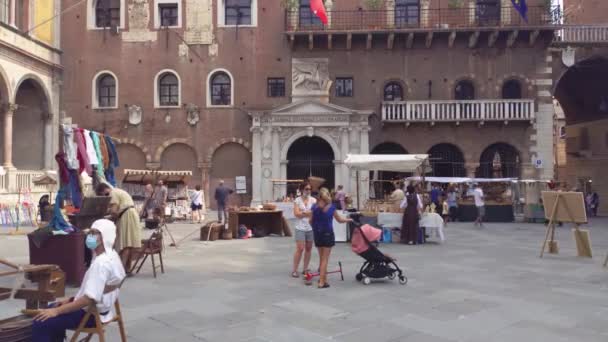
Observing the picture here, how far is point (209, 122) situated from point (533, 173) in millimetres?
15511

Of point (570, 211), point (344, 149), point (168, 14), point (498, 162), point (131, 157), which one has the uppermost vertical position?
point (168, 14)

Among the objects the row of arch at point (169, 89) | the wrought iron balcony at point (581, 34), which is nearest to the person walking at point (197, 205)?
the row of arch at point (169, 89)

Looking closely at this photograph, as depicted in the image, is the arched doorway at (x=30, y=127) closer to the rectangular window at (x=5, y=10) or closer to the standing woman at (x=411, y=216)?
the rectangular window at (x=5, y=10)

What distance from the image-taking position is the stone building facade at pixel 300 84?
23.7m

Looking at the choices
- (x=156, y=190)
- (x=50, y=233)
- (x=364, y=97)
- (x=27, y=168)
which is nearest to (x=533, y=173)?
(x=364, y=97)

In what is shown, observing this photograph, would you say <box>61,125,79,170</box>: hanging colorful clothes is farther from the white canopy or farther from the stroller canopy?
the white canopy

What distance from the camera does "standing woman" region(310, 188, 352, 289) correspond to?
25.5 feet

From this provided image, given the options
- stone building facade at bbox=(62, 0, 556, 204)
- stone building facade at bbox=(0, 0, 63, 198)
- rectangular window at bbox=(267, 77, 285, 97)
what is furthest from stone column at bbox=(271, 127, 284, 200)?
stone building facade at bbox=(0, 0, 63, 198)

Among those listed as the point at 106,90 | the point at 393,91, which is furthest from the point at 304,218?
the point at 106,90

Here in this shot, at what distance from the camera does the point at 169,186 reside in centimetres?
2214

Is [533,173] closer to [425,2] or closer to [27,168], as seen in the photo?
[425,2]

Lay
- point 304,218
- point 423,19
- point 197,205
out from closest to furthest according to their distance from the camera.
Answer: point 304,218, point 197,205, point 423,19

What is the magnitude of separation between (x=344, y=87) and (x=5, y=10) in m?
14.9

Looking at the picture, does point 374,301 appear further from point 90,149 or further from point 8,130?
point 8,130
